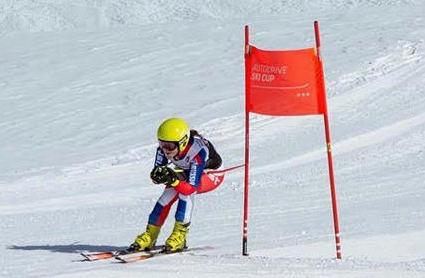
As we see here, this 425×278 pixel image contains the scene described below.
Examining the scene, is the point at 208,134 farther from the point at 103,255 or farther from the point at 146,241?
the point at 103,255

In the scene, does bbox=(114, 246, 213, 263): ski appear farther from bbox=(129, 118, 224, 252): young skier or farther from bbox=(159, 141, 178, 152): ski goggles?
bbox=(159, 141, 178, 152): ski goggles

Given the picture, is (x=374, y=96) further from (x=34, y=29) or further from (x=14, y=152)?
(x=34, y=29)

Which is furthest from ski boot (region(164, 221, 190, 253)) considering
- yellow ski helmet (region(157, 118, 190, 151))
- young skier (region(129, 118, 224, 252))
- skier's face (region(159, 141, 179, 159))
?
yellow ski helmet (region(157, 118, 190, 151))

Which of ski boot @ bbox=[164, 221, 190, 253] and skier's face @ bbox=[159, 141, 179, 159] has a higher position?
skier's face @ bbox=[159, 141, 179, 159]

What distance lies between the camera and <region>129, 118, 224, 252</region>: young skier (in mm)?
7172

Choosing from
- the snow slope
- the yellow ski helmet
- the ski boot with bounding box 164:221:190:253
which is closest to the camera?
the yellow ski helmet

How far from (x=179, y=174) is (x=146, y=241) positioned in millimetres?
584

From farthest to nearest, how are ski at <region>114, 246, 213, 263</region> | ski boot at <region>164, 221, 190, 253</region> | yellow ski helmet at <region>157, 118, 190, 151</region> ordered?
ski boot at <region>164, 221, 190, 253</region> < yellow ski helmet at <region>157, 118, 190, 151</region> < ski at <region>114, 246, 213, 263</region>

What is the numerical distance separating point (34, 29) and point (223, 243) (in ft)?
53.3

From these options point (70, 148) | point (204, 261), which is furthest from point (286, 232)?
point (70, 148)

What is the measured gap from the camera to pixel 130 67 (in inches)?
736

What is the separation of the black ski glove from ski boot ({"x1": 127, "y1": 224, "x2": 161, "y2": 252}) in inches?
21.0

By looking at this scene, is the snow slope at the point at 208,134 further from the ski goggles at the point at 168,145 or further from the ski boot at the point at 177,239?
the ski goggles at the point at 168,145

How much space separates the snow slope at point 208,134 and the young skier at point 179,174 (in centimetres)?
32
